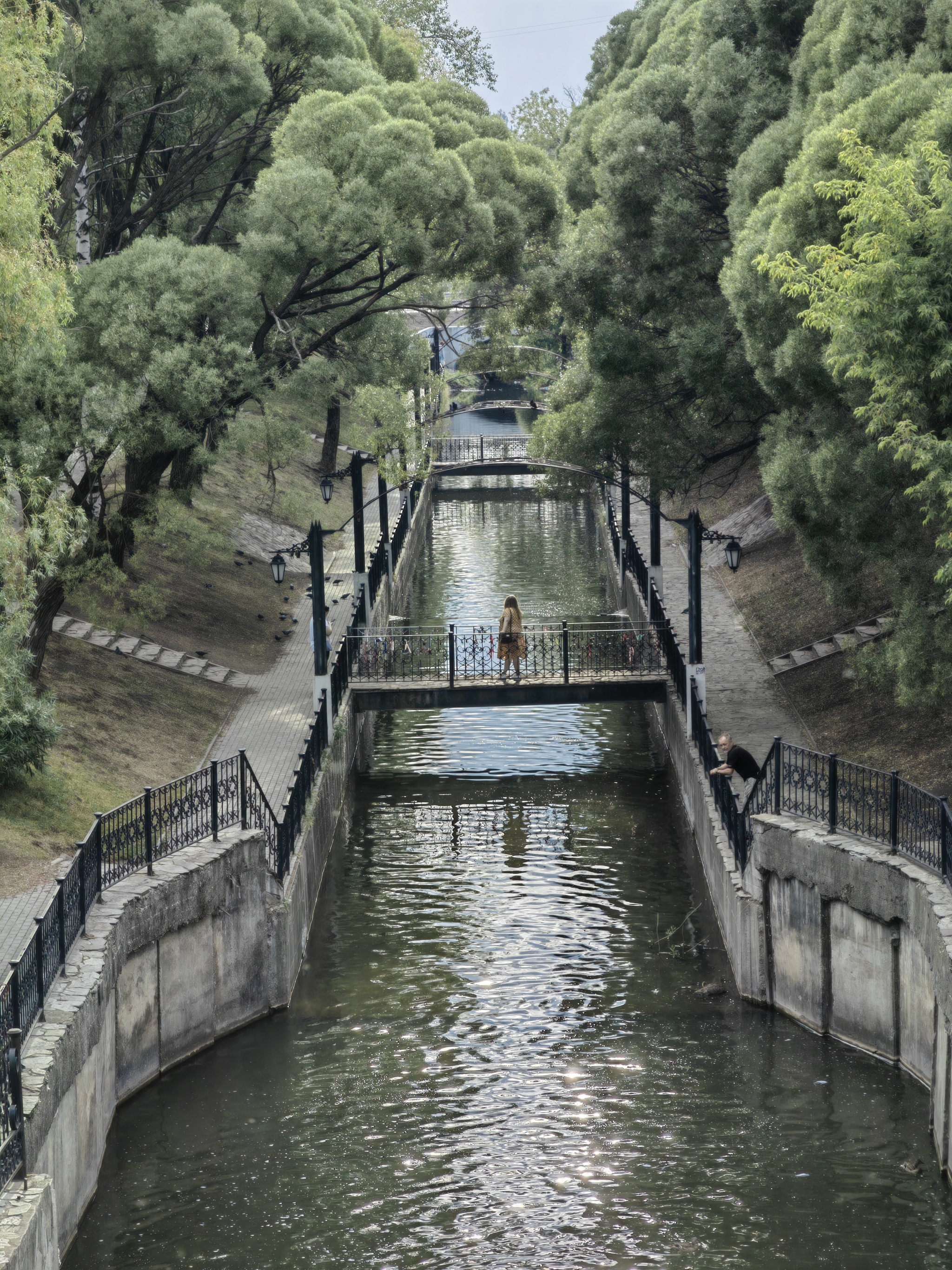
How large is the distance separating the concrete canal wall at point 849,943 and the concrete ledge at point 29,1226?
672 cm

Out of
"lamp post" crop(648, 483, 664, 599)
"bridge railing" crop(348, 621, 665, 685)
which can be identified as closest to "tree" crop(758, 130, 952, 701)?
"bridge railing" crop(348, 621, 665, 685)

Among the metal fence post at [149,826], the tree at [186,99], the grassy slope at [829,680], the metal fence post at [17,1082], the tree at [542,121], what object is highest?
the tree at [542,121]

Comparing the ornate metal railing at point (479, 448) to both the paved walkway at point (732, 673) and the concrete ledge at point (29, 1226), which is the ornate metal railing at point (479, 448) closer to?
the paved walkway at point (732, 673)

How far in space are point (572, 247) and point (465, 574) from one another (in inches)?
556

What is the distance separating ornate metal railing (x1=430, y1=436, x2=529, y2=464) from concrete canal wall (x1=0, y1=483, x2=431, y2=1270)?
33779 millimetres

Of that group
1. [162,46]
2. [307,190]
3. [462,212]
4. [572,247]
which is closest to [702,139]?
[572,247]

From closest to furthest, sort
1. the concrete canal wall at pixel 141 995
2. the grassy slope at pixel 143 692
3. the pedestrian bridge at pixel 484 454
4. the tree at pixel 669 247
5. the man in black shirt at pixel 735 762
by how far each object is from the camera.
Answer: the concrete canal wall at pixel 141 995
the grassy slope at pixel 143 692
the man in black shirt at pixel 735 762
the tree at pixel 669 247
the pedestrian bridge at pixel 484 454

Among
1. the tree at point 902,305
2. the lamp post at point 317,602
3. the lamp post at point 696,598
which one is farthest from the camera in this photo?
the lamp post at point 317,602

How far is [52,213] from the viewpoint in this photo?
74.9 ft

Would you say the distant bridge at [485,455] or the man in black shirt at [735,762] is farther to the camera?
the distant bridge at [485,455]

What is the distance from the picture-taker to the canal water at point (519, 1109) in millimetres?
11188

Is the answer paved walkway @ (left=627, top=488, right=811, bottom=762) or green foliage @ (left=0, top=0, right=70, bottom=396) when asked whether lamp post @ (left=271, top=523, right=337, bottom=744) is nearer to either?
green foliage @ (left=0, top=0, right=70, bottom=396)

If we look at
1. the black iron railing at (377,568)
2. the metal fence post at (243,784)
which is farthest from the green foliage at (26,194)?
the black iron railing at (377,568)

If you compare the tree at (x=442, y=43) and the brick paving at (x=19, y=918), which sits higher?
the tree at (x=442, y=43)
